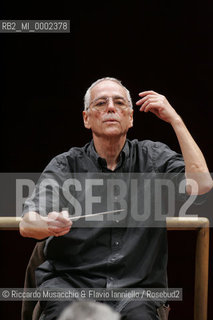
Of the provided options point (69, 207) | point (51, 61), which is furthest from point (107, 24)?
point (69, 207)

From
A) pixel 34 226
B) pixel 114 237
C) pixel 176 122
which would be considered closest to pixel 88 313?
pixel 34 226

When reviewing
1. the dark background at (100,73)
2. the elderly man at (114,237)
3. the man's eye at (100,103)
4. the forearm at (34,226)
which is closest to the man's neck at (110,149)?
the elderly man at (114,237)

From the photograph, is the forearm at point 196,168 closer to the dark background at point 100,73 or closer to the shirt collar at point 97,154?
the shirt collar at point 97,154

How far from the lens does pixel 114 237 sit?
158cm

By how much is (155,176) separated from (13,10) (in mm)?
1175

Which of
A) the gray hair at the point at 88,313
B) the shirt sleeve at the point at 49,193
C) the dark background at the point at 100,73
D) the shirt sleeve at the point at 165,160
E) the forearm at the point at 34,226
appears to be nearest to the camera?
the gray hair at the point at 88,313

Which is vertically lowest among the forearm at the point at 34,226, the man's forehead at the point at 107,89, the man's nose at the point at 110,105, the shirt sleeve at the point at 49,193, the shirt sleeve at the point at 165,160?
the forearm at the point at 34,226

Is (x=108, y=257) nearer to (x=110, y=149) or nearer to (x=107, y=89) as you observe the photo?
(x=110, y=149)

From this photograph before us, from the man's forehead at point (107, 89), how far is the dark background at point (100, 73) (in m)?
0.68

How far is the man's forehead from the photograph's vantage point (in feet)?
5.62

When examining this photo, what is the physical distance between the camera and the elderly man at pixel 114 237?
4.87ft

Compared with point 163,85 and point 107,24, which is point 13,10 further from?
point 163,85

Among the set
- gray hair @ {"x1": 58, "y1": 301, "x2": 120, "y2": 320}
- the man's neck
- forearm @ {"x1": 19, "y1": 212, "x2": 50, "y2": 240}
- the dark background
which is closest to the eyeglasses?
the man's neck

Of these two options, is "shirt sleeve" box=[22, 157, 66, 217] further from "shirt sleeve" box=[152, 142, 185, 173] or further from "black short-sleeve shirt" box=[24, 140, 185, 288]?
"shirt sleeve" box=[152, 142, 185, 173]
